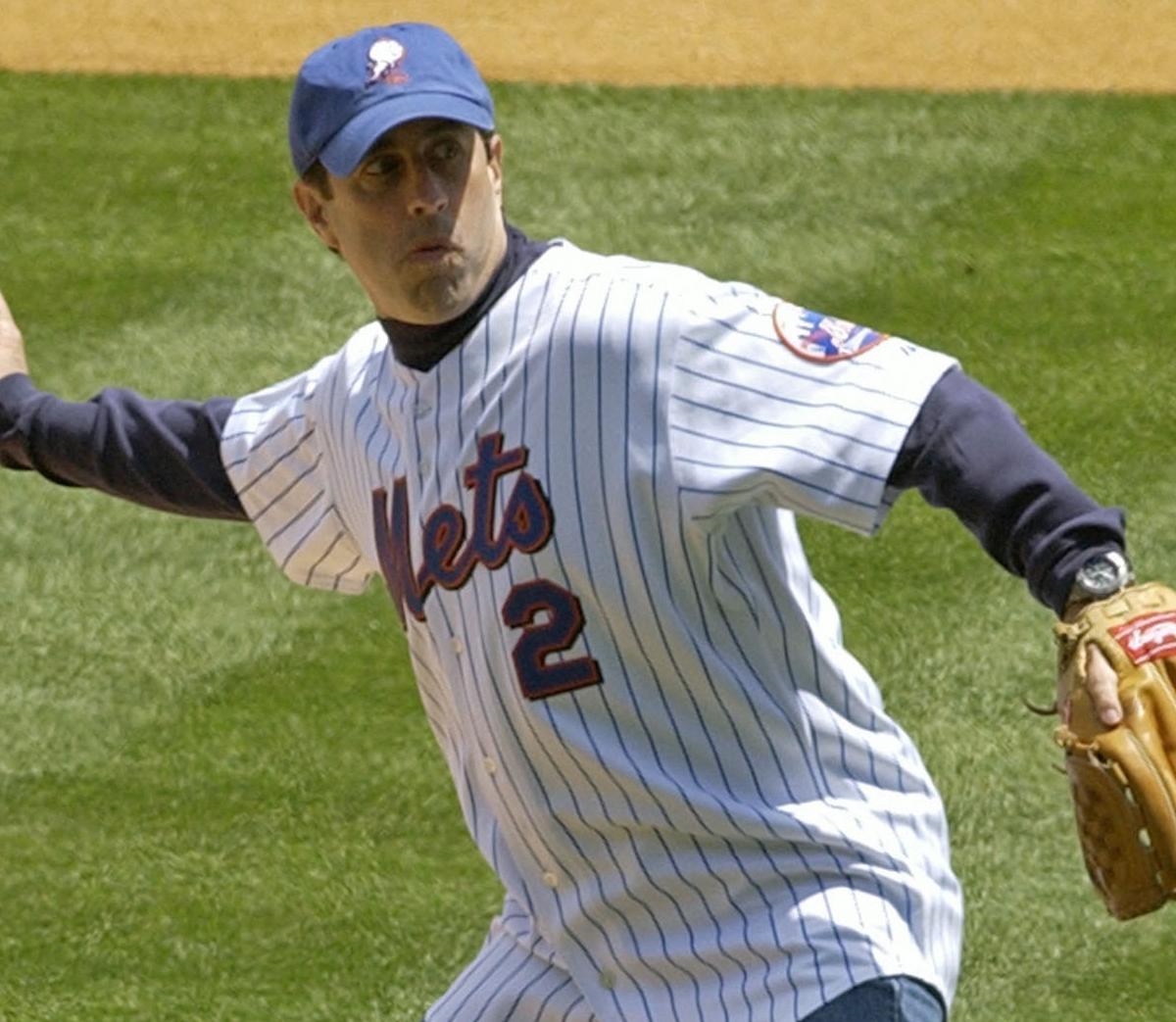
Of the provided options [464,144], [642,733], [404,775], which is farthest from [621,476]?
[404,775]

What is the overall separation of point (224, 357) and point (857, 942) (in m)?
3.77

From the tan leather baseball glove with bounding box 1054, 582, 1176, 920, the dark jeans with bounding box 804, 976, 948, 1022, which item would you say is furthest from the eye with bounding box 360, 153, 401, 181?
the dark jeans with bounding box 804, 976, 948, 1022

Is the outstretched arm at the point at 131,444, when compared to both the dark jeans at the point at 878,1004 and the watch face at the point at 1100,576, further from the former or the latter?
the watch face at the point at 1100,576

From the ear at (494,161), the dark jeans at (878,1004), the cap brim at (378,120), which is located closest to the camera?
the dark jeans at (878,1004)

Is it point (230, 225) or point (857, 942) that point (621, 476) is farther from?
point (230, 225)

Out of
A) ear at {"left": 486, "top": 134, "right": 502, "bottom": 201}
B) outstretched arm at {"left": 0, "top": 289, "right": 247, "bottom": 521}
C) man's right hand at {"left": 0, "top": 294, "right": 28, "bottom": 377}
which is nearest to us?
ear at {"left": 486, "top": 134, "right": 502, "bottom": 201}

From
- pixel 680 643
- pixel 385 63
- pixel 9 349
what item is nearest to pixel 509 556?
pixel 680 643

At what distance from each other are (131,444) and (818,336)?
1171 millimetres

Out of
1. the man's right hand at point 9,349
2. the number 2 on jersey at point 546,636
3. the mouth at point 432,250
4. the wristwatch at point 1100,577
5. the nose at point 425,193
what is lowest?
the man's right hand at point 9,349

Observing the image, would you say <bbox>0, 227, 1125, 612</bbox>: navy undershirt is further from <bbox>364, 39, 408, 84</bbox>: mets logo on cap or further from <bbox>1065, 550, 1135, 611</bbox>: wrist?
<bbox>364, 39, 408, 84</bbox>: mets logo on cap

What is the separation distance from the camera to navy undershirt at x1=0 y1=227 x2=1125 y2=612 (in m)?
2.80

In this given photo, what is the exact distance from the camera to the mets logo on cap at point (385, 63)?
3.23 meters

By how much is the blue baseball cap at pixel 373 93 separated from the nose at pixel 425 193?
8cm

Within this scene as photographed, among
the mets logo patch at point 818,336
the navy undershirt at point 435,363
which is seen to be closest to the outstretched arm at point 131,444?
the navy undershirt at point 435,363
